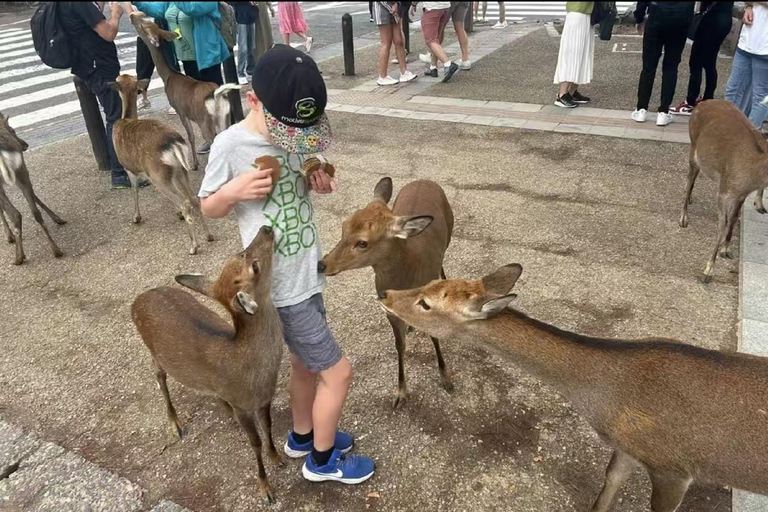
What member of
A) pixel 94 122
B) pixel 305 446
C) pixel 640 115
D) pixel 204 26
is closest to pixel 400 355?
pixel 305 446

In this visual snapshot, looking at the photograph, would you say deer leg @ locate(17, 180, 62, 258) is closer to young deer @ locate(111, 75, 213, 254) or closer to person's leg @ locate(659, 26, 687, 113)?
young deer @ locate(111, 75, 213, 254)

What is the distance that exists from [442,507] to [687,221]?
378cm

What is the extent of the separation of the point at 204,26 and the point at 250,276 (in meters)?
5.43

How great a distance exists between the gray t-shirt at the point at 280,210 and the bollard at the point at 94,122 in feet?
16.8

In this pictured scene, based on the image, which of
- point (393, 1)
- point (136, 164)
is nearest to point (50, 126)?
point (136, 164)

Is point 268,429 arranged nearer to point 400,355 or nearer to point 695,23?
point 400,355

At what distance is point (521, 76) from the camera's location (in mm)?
10203

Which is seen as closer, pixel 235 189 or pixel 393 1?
pixel 235 189

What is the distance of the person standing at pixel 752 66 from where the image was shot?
211 inches

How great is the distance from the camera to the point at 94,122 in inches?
261

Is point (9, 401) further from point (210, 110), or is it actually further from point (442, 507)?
point (210, 110)

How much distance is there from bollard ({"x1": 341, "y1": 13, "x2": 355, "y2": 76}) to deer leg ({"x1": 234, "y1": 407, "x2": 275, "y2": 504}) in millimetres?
8801

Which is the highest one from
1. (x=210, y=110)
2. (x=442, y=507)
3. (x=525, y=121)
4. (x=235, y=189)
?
(x=235, y=189)

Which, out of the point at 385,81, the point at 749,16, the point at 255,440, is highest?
the point at 749,16
